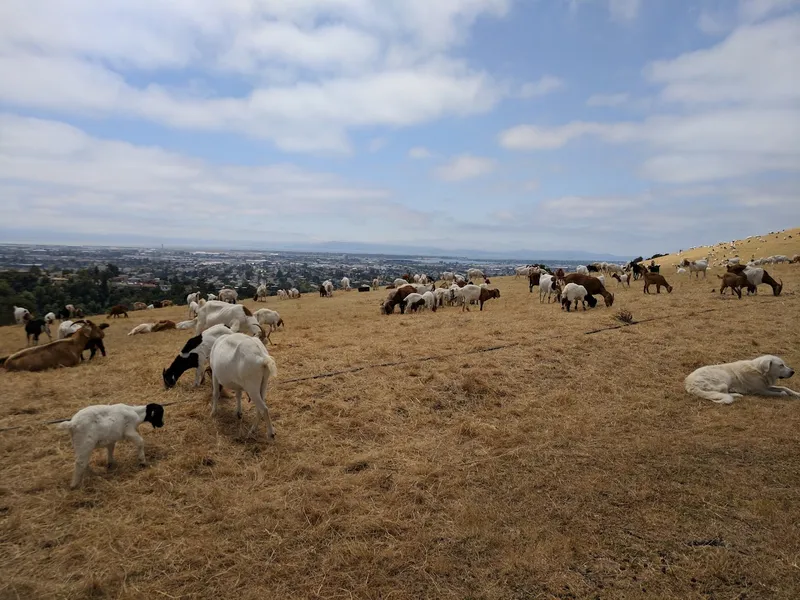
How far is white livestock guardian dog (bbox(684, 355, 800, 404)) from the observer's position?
8.88 m

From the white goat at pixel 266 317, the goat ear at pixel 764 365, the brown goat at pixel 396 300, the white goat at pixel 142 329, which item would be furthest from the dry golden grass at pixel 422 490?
the brown goat at pixel 396 300

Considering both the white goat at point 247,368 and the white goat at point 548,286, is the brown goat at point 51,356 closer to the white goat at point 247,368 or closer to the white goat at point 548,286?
the white goat at point 247,368

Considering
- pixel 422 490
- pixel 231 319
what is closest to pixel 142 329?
pixel 231 319

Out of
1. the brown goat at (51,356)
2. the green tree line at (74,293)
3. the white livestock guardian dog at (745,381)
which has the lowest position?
the green tree line at (74,293)

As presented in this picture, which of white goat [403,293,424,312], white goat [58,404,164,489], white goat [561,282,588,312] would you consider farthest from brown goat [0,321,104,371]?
white goat [561,282,588,312]

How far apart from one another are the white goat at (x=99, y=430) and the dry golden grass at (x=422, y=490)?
0.33 meters

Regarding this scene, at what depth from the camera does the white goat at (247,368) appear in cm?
729

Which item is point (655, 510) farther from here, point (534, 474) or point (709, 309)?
point (709, 309)

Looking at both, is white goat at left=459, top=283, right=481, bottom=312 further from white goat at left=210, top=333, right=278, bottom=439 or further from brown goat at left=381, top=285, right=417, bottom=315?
white goat at left=210, top=333, right=278, bottom=439

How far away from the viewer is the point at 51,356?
503 inches

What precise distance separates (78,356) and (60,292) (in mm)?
34529

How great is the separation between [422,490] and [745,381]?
23.4 ft

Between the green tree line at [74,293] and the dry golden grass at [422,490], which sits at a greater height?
the dry golden grass at [422,490]

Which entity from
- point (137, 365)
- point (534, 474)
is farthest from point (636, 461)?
point (137, 365)
